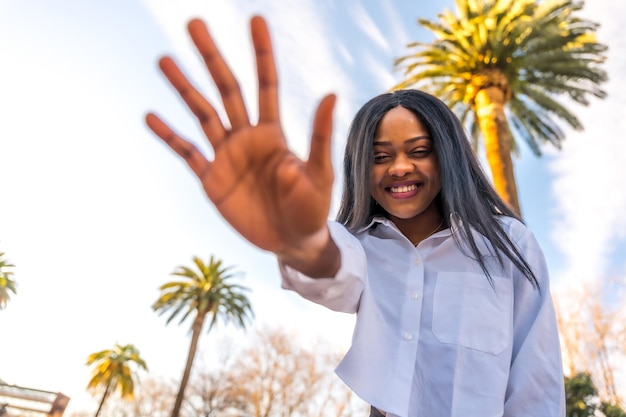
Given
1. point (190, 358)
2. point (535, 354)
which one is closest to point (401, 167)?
point (535, 354)

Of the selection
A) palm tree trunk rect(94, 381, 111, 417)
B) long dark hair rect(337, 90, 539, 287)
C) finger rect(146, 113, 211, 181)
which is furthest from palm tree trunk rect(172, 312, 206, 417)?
finger rect(146, 113, 211, 181)

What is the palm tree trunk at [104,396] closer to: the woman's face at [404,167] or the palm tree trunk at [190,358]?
the palm tree trunk at [190,358]

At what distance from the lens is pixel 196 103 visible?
116 centimetres

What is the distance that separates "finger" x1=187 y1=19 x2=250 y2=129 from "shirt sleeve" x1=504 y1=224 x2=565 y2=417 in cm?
120

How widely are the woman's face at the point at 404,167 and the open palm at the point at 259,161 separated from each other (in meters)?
0.75

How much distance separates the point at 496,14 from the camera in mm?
11555

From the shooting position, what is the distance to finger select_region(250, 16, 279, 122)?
42.2 inches

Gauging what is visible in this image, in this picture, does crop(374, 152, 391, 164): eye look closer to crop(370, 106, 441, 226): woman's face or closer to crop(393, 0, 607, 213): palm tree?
crop(370, 106, 441, 226): woman's face

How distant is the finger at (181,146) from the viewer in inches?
47.0

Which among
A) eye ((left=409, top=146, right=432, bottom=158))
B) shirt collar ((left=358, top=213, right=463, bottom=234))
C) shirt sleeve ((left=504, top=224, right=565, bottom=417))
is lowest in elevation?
shirt sleeve ((left=504, top=224, right=565, bottom=417))

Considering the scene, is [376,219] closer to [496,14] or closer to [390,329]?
[390,329]

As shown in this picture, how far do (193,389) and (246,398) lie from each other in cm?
343

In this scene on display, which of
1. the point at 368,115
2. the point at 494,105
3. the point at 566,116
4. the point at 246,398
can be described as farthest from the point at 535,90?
the point at 246,398

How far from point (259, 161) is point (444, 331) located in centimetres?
93
